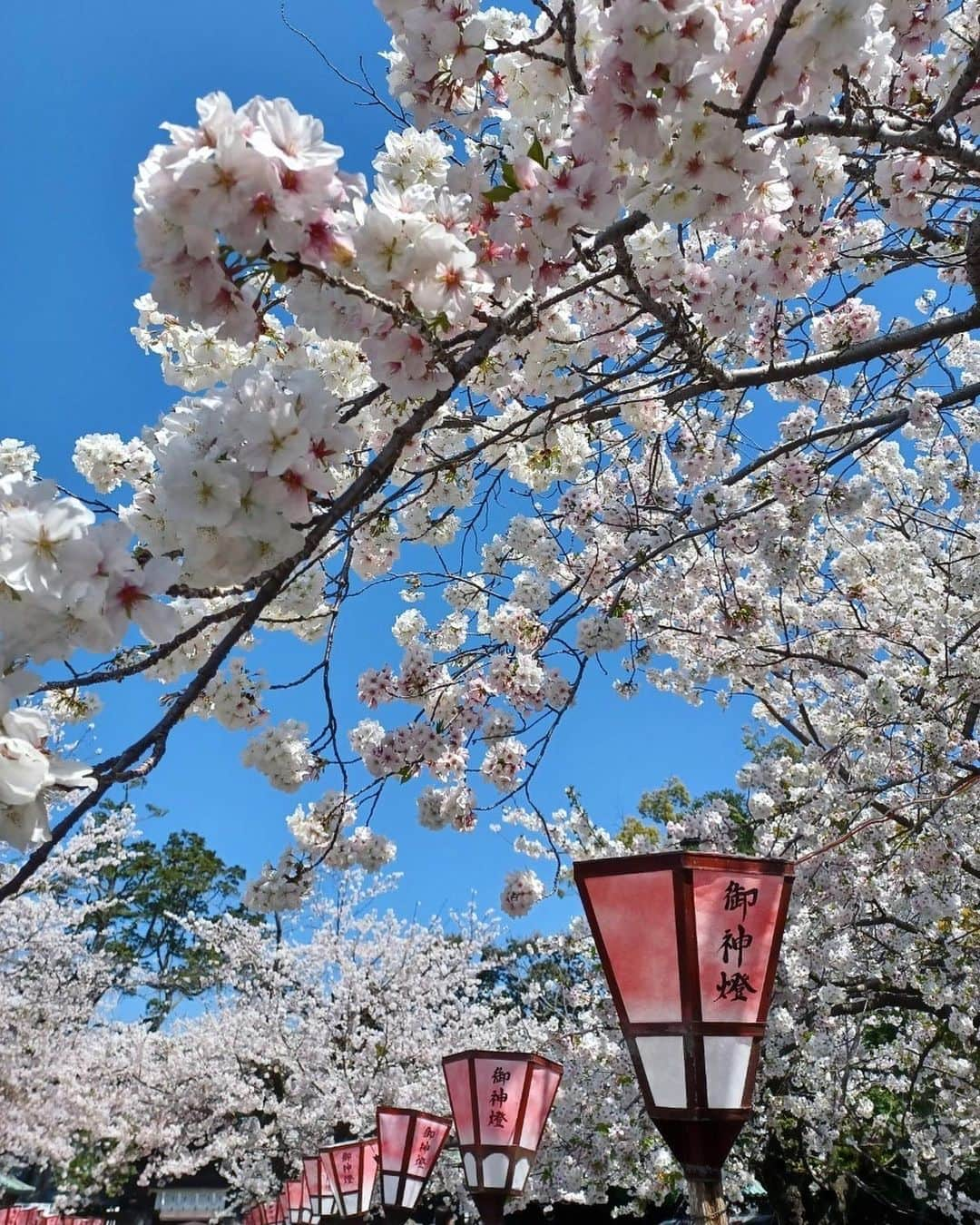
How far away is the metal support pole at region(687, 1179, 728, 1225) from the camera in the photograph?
144 cm

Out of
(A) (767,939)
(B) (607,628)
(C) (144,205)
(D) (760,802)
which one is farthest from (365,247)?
(D) (760,802)

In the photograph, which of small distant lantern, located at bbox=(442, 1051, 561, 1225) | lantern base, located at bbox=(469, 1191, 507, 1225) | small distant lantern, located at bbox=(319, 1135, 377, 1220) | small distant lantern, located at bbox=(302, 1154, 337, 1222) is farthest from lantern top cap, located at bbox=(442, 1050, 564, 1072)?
small distant lantern, located at bbox=(302, 1154, 337, 1222)

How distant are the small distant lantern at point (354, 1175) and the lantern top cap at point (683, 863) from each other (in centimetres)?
459

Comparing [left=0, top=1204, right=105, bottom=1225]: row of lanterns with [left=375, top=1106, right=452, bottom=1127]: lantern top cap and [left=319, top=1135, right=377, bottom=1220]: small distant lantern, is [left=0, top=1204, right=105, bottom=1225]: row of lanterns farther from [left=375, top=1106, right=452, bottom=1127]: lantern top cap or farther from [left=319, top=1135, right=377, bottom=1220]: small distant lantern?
[left=375, top=1106, right=452, bottom=1127]: lantern top cap

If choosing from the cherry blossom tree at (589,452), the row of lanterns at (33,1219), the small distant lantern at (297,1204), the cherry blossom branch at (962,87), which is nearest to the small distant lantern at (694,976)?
the cherry blossom tree at (589,452)

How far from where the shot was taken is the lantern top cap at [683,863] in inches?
62.6

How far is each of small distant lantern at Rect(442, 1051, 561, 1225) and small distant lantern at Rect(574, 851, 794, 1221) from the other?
2.25m

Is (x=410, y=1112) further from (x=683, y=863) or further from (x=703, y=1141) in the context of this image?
(x=683, y=863)

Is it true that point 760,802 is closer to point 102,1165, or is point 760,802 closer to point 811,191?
point 811,191

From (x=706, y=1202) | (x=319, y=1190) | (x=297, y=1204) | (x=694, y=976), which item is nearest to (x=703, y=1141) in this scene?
(x=706, y=1202)

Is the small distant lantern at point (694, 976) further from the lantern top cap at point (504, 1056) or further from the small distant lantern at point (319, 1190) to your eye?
the small distant lantern at point (319, 1190)

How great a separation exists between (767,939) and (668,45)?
1.54 m

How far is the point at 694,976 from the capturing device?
5.02ft

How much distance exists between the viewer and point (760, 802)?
6227mm
